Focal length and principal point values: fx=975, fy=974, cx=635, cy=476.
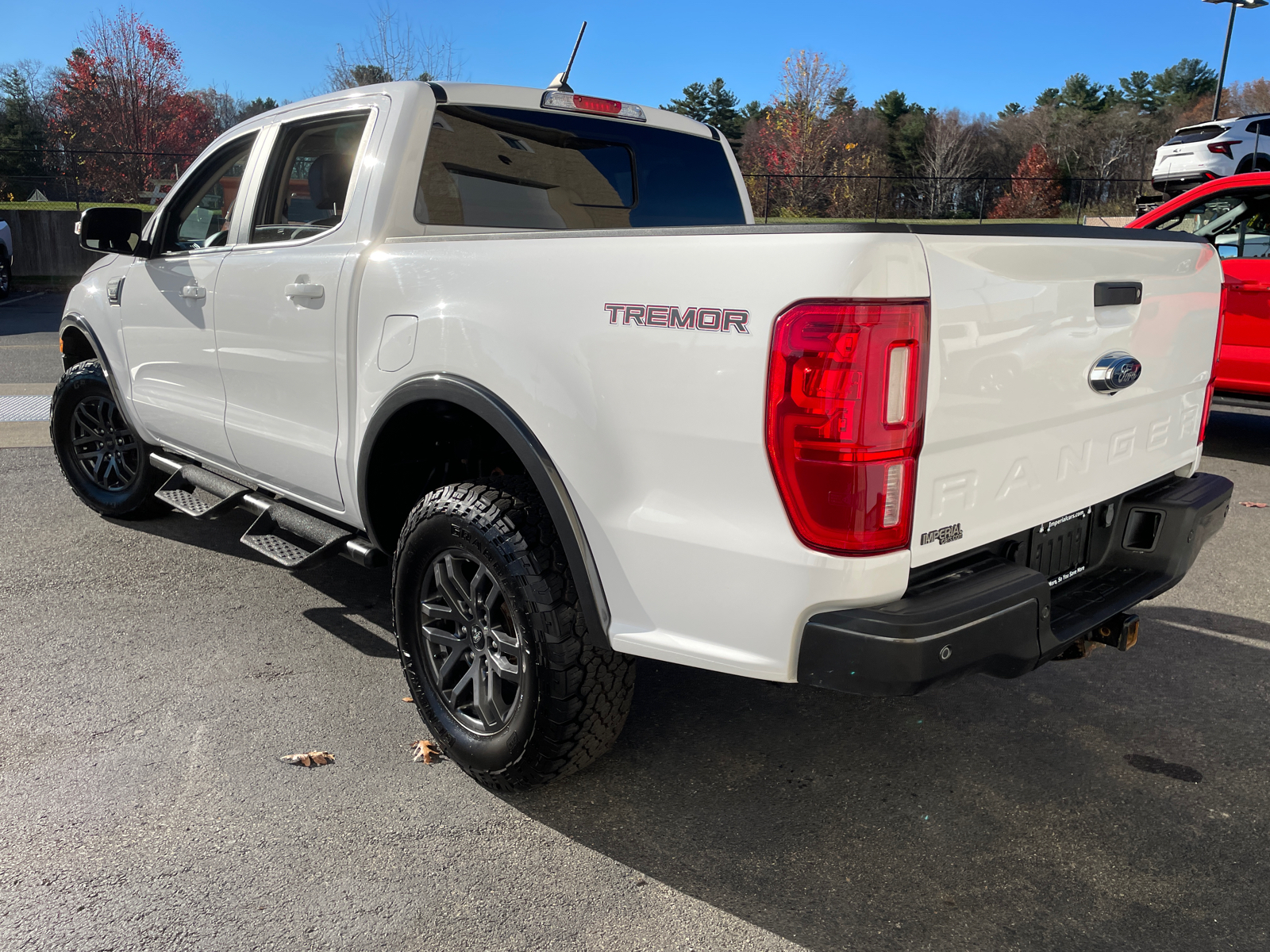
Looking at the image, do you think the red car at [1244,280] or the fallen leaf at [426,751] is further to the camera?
the red car at [1244,280]

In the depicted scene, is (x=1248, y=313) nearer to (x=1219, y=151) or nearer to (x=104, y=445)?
(x=104, y=445)

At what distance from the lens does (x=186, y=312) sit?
13.4 ft

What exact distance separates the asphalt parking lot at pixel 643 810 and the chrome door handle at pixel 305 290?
1383 millimetres

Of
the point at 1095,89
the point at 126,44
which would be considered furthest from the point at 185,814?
the point at 1095,89

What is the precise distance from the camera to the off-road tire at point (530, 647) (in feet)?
8.30

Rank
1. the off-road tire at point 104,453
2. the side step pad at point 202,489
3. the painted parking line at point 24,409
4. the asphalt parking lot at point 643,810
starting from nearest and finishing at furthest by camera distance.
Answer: the asphalt parking lot at point 643,810
the side step pad at point 202,489
the off-road tire at point 104,453
the painted parking line at point 24,409

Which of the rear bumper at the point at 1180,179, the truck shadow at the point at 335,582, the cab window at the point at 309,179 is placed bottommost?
the truck shadow at the point at 335,582

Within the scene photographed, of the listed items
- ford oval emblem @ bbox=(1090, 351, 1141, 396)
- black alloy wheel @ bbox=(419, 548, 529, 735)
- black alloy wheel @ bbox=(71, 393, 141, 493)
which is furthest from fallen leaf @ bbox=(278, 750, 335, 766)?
black alloy wheel @ bbox=(71, 393, 141, 493)

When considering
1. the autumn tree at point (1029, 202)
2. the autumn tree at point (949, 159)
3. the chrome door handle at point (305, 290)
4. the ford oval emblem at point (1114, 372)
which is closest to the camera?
the ford oval emblem at point (1114, 372)

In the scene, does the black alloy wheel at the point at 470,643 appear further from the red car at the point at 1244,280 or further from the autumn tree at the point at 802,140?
the autumn tree at the point at 802,140

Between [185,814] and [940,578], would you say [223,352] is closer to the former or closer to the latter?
[185,814]

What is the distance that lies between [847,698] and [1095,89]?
82.0m

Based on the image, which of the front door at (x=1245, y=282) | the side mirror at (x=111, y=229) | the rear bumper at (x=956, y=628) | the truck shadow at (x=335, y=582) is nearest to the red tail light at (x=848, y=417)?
the rear bumper at (x=956, y=628)

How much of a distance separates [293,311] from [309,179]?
2.03ft
